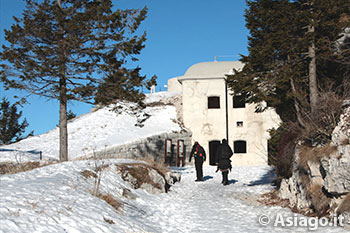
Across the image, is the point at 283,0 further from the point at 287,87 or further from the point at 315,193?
the point at 315,193

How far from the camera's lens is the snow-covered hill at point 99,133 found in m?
23.6

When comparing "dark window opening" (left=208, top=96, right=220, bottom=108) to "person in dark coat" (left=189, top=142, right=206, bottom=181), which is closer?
"person in dark coat" (left=189, top=142, right=206, bottom=181)

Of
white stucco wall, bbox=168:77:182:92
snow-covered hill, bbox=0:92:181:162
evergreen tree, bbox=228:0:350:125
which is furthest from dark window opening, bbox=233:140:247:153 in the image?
evergreen tree, bbox=228:0:350:125

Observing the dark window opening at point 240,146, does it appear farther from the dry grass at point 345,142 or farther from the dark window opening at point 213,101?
the dry grass at point 345,142

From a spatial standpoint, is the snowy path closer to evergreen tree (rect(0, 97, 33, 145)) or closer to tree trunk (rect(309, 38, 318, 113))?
tree trunk (rect(309, 38, 318, 113))

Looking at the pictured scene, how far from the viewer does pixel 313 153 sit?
28.9 ft

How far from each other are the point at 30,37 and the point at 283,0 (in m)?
10.6

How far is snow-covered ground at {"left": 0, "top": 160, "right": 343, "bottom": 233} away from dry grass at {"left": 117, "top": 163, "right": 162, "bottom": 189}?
1.03 feet

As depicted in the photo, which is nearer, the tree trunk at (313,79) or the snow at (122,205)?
the snow at (122,205)

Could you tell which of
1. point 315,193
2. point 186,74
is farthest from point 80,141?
point 315,193

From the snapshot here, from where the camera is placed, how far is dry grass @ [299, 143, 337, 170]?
791cm

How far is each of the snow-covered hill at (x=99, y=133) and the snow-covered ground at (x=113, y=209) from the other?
12154 millimetres

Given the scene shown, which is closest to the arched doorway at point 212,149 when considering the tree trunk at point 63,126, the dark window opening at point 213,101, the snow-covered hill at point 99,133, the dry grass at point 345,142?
the dark window opening at point 213,101

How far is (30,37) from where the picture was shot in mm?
15172
